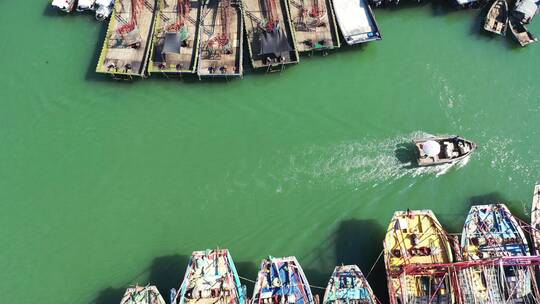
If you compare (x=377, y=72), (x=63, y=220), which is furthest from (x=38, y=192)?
(x=377, y=72)

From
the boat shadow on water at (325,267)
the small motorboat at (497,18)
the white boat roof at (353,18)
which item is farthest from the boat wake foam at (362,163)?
the small motorboat at (497,18)

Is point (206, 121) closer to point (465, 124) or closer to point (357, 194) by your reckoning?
point (357, 194)

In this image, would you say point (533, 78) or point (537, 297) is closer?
point (537, 297)

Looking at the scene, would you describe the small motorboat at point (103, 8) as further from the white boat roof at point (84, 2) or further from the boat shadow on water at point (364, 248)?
the boat shadow on water at point (364, 248)

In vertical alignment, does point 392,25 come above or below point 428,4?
below

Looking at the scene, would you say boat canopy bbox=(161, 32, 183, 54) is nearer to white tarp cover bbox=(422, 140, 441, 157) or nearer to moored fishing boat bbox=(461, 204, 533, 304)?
white tarp cover bbox=(422, 140, 441, 157)

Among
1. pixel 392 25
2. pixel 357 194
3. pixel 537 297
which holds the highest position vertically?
pixel 392 25

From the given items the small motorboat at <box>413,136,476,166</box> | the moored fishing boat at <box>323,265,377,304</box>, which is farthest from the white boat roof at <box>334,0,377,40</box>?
the moored fishing boat at <box>323,265,377,304</box>
